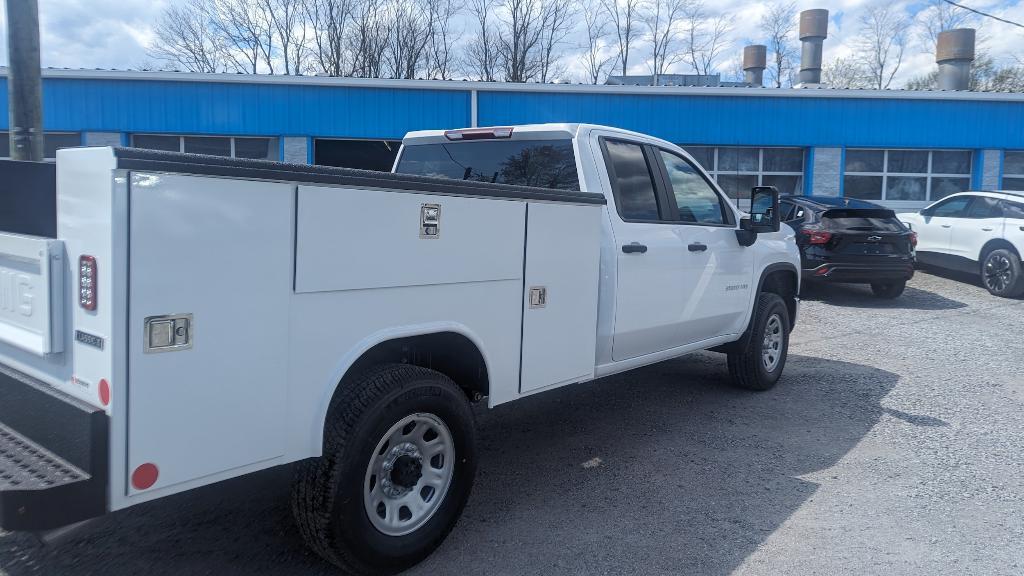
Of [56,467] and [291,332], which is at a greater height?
[291,332]

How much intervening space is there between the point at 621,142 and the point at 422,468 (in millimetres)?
2729

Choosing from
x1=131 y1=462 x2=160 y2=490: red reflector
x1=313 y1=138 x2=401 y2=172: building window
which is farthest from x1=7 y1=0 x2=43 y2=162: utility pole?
x1=313 y1=138 x2=401 y2=172: building window

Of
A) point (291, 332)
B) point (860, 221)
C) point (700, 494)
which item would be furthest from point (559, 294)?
point (860, 221)

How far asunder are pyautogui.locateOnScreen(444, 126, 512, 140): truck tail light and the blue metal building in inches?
527

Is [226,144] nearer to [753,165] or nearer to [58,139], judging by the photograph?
[58,139]

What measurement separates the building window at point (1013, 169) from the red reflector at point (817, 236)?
11.9 meters

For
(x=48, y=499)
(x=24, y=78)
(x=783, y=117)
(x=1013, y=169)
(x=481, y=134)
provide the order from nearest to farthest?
(x=48, y=499) < (x=481, y=134) < (x=24, y=78) < (x=783, y=117) < (x=1013, y=169)

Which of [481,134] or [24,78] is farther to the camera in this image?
[24,78]

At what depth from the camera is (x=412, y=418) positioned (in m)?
3.38

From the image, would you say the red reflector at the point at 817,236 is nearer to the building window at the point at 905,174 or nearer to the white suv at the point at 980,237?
the white suv at the point at 980,237

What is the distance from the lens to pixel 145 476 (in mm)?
2553

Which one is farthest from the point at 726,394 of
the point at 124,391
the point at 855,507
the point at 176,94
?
the point at 176,94

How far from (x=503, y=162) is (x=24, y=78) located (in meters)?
4.28

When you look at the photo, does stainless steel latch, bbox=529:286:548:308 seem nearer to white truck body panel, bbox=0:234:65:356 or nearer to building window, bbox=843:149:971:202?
white truck body panel, bbox=0:234:65:356
